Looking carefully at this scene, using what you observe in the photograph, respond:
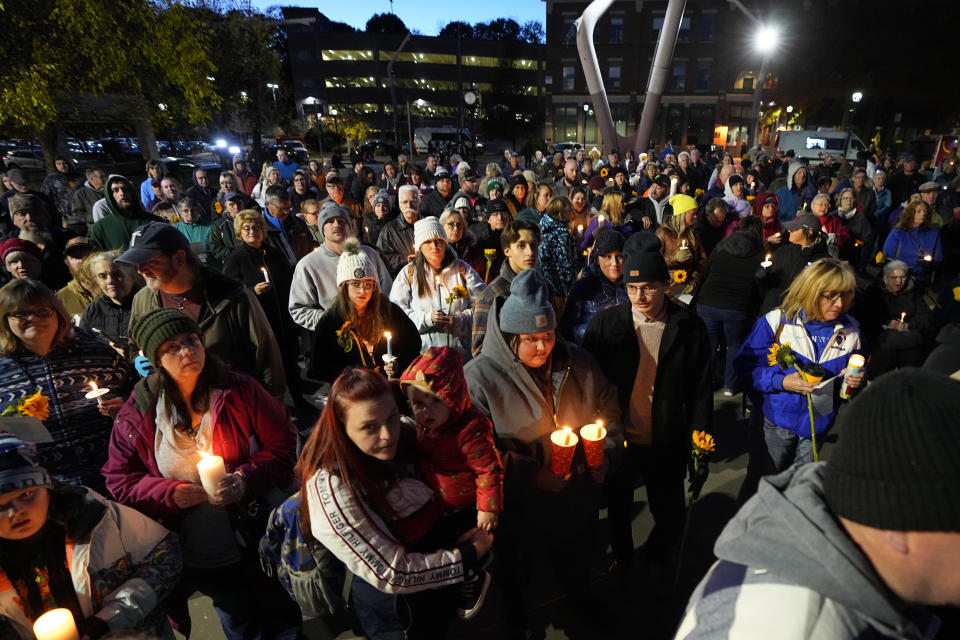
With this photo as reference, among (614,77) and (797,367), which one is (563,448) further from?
(614,77)

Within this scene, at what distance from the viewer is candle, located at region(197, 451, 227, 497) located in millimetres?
2000

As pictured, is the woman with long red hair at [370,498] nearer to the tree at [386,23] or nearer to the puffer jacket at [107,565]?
the puffer jacket at [107,565]

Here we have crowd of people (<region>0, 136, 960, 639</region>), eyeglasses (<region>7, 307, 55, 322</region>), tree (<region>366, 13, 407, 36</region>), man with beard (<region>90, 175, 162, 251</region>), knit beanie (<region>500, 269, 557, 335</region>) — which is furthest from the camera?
tree (<region>366, 13, 407, 36</region>)

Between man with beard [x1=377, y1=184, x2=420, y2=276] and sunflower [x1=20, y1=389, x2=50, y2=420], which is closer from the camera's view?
sunflower [x1=20, y1=389, x2=50, y2=420]

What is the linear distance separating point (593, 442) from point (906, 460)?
150cm

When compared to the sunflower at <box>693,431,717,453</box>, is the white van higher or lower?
higher

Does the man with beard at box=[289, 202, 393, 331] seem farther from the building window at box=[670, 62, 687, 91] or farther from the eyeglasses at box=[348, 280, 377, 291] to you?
the building window at box=[670, 62, 687, 91]

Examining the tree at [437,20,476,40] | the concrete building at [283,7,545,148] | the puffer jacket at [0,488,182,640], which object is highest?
the tree at [437,20,476,40]

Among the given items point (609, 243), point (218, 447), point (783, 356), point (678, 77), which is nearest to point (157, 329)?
point (218, 447)

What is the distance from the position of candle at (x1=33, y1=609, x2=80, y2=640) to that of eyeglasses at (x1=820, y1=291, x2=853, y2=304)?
4.04 meters

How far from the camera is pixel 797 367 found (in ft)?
10.3

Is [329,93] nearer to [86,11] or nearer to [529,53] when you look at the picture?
[529,53]

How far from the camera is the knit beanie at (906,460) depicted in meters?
0.94

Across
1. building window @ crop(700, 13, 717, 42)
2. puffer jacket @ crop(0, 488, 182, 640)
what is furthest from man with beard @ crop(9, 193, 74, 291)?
building window @ crop(700, 13, 717, 42)
